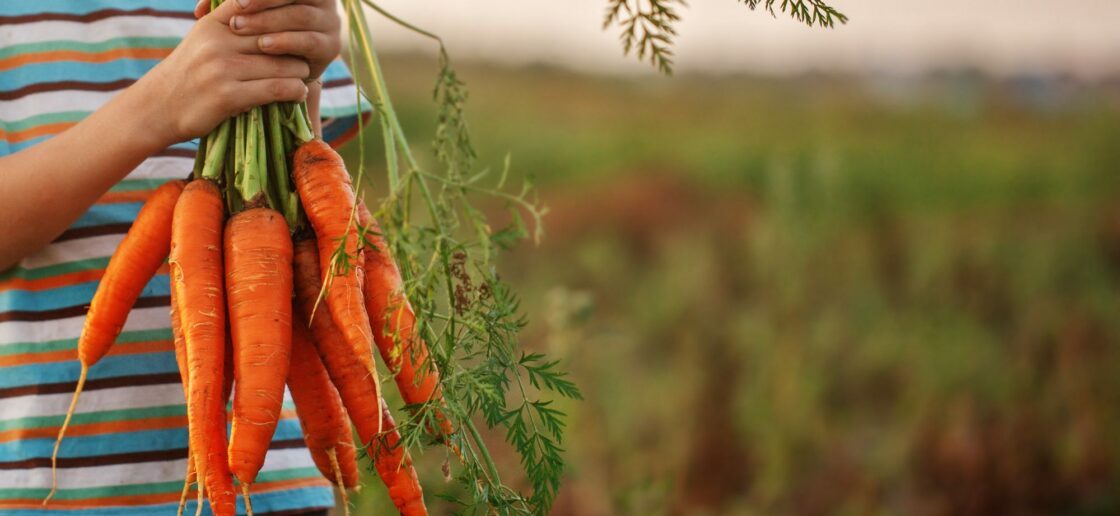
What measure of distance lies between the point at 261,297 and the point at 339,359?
124 millimetres

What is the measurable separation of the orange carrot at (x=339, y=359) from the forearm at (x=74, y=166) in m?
0.22

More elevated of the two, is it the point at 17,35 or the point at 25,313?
the point at 17,35

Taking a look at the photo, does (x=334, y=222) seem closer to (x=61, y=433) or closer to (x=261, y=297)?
(x=261, y=297)

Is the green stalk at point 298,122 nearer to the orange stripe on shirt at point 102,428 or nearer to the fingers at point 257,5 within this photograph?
the fingers at point 257,5

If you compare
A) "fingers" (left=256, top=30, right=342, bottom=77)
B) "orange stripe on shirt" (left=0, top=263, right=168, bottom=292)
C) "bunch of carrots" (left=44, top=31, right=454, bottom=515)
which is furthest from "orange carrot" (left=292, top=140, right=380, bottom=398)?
"orange stripe on shirt" (left=0, top=263, right=168, bottom=292)

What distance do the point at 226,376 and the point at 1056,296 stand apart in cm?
463

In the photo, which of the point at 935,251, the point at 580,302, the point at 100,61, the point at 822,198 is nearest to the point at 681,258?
the point at 935,251

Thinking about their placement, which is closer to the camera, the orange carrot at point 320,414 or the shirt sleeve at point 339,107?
the orange carrot at point 320,414

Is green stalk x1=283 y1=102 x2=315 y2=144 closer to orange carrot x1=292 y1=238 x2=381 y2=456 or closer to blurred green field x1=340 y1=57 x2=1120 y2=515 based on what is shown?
orange carrot x1=292 y1=238 x2=381 y2=456

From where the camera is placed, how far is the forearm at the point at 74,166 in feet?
4.12

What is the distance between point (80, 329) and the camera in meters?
1.44

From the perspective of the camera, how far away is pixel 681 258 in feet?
19.0

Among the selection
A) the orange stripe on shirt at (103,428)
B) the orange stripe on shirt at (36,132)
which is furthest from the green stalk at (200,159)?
the orange stripe on shirt at (103,428)

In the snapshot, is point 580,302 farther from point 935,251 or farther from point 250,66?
point 935,251
